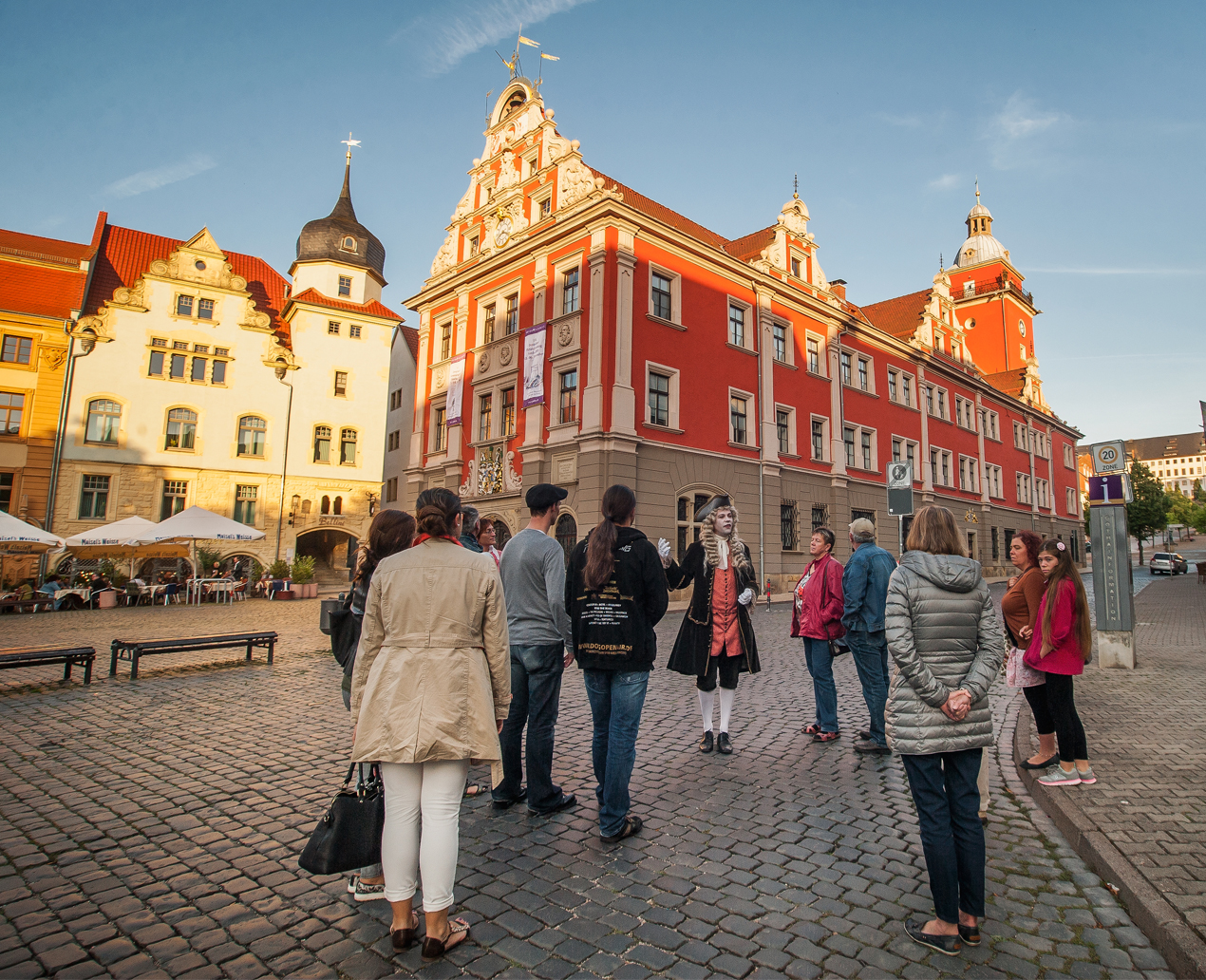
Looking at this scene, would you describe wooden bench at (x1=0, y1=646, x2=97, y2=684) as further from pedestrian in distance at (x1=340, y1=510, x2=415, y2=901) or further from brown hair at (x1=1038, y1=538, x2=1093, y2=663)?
brown hair at (x1=1038, y1=538, x2=1093, y2=663)

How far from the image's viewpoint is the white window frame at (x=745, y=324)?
25953 mm

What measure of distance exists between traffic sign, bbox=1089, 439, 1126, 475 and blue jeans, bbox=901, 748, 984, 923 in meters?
9.48

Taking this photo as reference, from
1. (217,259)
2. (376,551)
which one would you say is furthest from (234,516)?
(376,551)

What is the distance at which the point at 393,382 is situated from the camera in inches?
1761

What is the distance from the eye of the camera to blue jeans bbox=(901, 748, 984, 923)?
3.07m

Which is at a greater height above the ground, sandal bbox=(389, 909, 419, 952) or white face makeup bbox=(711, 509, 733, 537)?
white face makeup bbox=(711, 509, 733, 537)

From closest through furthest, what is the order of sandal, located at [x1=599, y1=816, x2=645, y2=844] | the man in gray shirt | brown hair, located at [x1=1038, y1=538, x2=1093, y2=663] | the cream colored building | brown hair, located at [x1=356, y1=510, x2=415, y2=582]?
brown hair, located at [x1=356, y1=510, x2=415, y2=582]
sandal, located at [x1=599, y1=816, x2=645, y2=844]
the man in gray shirt
brown hair, located at [x1=1038, y1=538, x2=1093, y2=663]
the cream colored building

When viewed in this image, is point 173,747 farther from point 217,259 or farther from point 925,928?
point 217,259

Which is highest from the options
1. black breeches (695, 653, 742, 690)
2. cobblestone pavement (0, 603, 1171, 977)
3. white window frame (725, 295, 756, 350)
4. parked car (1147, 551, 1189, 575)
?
white window frame (725, 295, 756, 350)

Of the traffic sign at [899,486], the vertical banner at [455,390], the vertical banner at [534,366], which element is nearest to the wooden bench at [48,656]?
the traffic sign at [899,486]

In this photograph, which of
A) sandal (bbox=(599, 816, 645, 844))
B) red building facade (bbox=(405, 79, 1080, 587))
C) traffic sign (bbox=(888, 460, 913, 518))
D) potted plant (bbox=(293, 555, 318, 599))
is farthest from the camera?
potted plant (bbox=(293, 555, 318, 599))

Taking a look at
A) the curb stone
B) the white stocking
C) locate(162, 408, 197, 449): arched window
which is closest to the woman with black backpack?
the white stocking

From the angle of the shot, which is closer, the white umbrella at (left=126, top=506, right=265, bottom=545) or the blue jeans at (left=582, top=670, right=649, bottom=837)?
the blue jeans at (left=582, top=670, right=649, bottom=837)

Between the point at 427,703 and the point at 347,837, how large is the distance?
68cm
